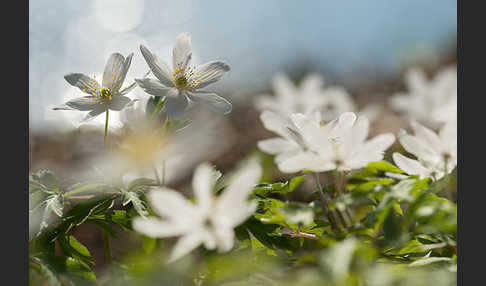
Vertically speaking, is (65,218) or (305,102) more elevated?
(305,102)

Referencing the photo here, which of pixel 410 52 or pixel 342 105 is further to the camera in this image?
pixel 410 52

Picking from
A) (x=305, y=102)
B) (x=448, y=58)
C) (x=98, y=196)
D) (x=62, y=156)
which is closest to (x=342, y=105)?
(x=305, y=102)

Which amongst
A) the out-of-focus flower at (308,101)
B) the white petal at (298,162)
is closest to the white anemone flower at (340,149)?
the white petal at (298,162)

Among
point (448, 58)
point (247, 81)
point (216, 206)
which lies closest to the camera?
point (216, 206)

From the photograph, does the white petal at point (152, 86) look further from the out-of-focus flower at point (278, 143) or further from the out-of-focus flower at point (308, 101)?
the out-of-focus flower at point (308, 101)

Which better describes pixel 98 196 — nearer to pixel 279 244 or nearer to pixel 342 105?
pixel 279 244

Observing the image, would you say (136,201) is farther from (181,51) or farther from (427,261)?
(427,261)

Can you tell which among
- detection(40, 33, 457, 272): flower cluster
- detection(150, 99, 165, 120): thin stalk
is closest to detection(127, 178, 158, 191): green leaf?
detection(40, 33, 457, 272): flower cluster

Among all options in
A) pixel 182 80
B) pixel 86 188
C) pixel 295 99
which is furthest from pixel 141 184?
pixel 295 99
